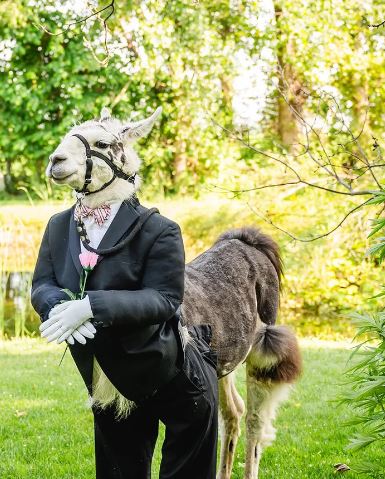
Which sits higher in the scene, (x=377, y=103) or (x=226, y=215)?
(x=377, y=103)

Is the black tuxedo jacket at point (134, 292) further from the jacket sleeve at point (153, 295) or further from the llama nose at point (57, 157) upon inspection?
the llama nose at point (57, 157)

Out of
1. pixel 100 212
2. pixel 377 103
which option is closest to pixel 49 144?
pixel 377 103

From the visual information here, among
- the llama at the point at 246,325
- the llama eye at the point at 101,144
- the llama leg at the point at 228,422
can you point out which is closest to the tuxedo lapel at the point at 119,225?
the llama eye at the point at 101,144

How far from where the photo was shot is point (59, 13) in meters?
15.9

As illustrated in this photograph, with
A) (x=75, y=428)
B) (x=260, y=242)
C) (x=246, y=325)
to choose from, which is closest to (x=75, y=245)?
(x=246, y=325)

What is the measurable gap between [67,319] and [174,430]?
81 cm

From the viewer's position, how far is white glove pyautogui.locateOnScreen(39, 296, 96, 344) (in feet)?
7.72

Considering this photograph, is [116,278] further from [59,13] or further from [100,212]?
[59,13]

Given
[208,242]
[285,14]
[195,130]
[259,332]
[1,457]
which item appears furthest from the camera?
[195,130]

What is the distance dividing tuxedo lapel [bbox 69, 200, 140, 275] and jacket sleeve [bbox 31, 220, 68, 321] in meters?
0.13

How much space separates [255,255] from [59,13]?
13.1 meters

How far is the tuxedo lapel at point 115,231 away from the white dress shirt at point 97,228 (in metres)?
0.02

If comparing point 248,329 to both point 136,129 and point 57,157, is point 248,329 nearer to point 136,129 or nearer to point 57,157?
point 136,129

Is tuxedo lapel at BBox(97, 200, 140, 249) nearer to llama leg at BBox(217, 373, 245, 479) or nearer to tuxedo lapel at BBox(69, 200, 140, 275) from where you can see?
tuxedo lapel at BBox(69, 200, 140, 275)
